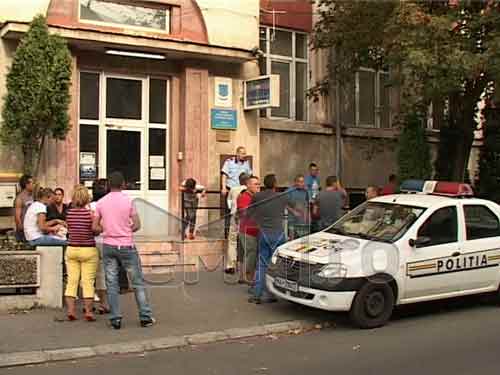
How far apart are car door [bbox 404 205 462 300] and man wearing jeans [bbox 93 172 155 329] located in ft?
11.6

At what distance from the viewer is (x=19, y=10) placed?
41.3 ft

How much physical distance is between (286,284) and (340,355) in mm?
1821

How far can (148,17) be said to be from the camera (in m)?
14.1

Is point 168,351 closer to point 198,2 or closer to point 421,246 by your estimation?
point 421,246

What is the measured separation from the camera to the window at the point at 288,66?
16672 mm

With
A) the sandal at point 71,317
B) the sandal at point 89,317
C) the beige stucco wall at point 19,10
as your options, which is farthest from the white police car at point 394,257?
the beige stucco wall at point 19,10

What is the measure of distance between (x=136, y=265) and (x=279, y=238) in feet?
8.03

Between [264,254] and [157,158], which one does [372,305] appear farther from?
[157,158]

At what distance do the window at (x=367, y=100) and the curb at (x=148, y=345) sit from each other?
396 inches

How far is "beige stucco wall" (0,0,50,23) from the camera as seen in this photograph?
1253 centimetres

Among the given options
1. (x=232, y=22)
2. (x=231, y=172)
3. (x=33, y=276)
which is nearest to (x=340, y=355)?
(x=33, y=276)

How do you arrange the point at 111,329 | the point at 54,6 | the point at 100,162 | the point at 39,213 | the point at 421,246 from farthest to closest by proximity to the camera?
the point at 100,162 → the point at 54,6 → the point at 39,213 → the point at 421,246 → the point at 111,329

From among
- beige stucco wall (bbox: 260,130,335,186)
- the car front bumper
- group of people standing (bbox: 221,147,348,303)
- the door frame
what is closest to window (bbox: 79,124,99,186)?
the door frame

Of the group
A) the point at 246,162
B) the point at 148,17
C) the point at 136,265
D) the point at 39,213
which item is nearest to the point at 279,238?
the point at 136,265
